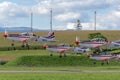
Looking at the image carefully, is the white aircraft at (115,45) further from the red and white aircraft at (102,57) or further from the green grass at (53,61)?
the red and white aircraft at (102,57)

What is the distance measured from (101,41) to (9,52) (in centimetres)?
3103

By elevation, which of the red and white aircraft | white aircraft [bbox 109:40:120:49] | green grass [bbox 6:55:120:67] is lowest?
green grass [bbox 6:55:120:67]

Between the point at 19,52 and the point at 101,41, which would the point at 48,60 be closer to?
the point at 101,41

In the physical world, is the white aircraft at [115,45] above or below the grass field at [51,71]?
above

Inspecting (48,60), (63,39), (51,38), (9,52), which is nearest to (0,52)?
(9,52)

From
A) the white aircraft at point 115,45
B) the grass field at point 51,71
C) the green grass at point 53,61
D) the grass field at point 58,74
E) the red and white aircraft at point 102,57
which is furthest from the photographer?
the white aircraft at point 115,45

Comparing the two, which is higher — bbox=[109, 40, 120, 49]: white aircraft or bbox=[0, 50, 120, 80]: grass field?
bbox=[109, 40, 120, 49]: white aircraft

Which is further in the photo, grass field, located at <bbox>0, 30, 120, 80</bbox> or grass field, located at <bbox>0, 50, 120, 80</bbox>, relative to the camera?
grass field, located at <bbox>0, 30, 120, 80</bbox>

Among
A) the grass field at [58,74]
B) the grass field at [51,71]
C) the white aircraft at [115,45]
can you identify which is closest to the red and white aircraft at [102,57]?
the grass field at [51,71]

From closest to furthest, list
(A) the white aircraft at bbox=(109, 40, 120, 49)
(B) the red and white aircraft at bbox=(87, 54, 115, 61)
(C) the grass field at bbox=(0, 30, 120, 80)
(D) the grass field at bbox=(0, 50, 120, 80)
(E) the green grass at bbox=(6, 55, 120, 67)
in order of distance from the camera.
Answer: (D) the grass field at bbox=(0, 50, 120, 80) → (C) the grass field at bbox=(0, 30, 120, 80) → (E) the green grass at bbox=(6, 55, 120, 67) → (B) the red and white aircraft at bbox=(87, 54, 115, 61) → (A) the white aircraft at bbox=(109, 40, 120, 49)

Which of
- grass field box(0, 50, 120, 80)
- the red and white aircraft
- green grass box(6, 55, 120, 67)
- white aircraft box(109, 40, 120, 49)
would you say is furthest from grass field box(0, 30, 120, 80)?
white aircraft box(109, 40, 120, 49)

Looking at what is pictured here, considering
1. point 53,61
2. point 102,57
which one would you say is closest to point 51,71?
point 53,61

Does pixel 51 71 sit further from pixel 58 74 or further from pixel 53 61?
pixel 53 61

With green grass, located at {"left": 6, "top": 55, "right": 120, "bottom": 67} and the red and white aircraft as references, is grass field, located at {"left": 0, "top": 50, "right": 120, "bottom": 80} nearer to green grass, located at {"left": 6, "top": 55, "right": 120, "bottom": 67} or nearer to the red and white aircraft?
the red and white aircraft
